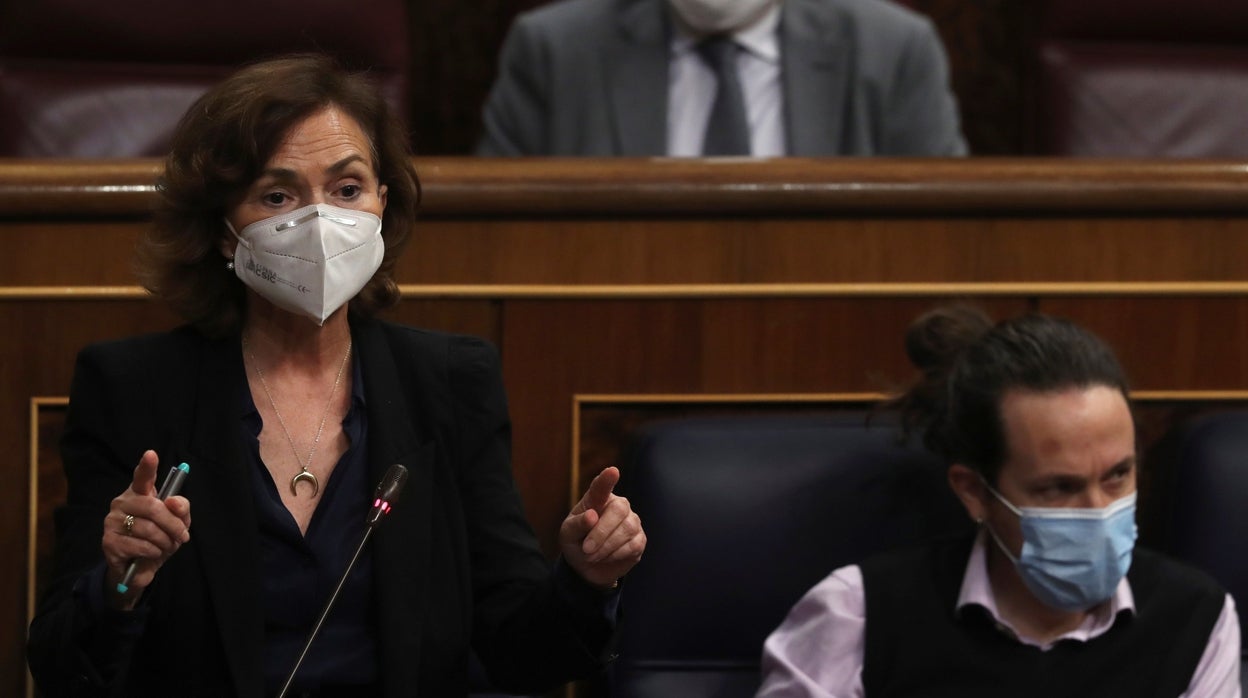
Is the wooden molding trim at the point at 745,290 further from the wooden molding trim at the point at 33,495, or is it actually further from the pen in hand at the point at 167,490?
the pen in hand at the point at 167,490

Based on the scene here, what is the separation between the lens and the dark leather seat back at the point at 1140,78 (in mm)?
1639

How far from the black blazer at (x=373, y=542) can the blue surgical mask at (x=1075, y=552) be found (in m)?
0.27

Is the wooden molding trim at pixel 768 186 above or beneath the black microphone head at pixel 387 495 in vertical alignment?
above

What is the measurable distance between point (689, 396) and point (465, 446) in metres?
0.25

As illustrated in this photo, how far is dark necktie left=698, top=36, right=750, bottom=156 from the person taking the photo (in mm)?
1418

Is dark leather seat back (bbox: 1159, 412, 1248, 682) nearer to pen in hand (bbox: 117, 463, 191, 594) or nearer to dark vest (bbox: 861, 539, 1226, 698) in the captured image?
dark vest (bbox: 861, 539, 1226, 698)

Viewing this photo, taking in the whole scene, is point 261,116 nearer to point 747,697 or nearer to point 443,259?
point 443,259

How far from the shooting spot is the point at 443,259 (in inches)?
44.3

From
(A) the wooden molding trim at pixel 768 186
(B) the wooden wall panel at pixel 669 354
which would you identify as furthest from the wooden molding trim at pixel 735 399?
(A) the wooden molding trim at pixel 768 186

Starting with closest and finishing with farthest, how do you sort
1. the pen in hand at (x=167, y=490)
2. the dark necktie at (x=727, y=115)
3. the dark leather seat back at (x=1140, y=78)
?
the pen in hand at (x=167, y=490) < the dark necktie at (x=727, y=115) < the dark leather seat back at (x=1140, y=78)

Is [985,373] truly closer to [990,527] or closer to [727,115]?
[990,527]

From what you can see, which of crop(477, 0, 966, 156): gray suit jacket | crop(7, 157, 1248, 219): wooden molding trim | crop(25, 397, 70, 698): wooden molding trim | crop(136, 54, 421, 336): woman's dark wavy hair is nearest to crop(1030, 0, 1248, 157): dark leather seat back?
crop(477, 0, 966, 156): gray suit jacket

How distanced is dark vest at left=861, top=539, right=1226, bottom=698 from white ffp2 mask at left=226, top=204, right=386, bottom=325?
1.13 ft

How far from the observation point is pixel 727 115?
56.3 inches
